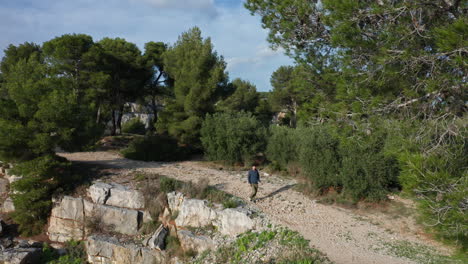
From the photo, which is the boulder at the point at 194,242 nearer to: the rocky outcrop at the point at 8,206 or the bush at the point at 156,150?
the rocky outcrop at the point at 8,206

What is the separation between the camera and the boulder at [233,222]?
10.6 meters

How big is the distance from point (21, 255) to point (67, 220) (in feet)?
7.46

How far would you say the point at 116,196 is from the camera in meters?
13.6

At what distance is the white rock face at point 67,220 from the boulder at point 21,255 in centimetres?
134

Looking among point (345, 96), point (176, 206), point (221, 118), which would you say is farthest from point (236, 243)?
point (221, 118)

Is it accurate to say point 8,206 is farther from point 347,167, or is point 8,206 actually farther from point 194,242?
point 347,167

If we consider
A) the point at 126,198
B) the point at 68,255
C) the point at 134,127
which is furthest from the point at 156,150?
the point at 134,127

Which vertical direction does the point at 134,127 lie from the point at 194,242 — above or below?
above

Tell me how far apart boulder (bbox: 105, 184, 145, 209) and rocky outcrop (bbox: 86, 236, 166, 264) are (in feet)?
5.04

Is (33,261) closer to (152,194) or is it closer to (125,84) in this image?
(152,194)

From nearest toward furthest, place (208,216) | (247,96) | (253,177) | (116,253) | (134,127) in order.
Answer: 1. (208,216)
2. (116,253)
3. (253,177)
4. (134,127)
5. (247,96)

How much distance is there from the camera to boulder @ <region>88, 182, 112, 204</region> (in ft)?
44.8

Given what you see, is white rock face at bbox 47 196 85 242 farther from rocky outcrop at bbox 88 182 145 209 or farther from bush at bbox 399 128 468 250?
bush at bbox 399 128 468 250

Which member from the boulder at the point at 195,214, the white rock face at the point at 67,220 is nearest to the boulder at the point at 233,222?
the boulder at the point at 195,214
